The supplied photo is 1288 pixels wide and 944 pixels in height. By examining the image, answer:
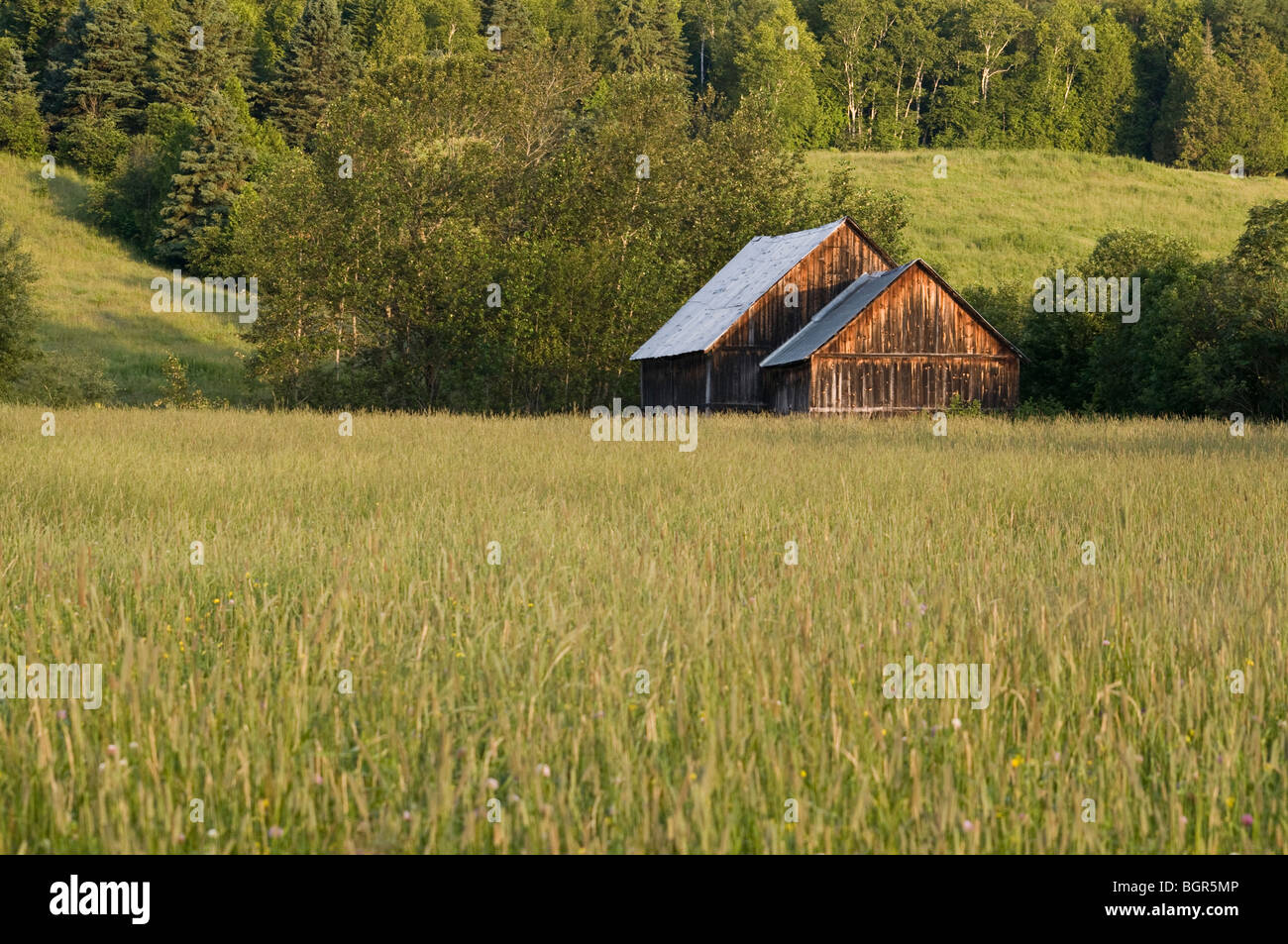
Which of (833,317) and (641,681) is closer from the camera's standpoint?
(641,681)

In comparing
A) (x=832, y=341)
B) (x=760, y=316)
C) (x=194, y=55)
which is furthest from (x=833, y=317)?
(x=194, y=55)

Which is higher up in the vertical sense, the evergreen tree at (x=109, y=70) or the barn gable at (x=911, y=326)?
the evergreen tree at (x=109, y=70)

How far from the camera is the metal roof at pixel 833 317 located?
3497 centimetres

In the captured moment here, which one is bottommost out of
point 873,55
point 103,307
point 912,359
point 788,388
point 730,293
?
point 788,388

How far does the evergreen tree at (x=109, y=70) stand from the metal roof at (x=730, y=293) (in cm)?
4840

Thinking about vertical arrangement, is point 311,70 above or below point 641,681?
above

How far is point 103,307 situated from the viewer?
58.5m

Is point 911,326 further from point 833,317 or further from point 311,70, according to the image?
point 311,70

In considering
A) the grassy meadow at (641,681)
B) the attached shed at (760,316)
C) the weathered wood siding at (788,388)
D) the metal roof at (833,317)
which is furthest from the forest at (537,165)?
the grassy meadow at (641,681)

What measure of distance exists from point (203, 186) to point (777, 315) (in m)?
39.5

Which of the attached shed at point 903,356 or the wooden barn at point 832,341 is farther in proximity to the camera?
the wooden barn at point 832,341

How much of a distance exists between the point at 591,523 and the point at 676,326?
3293 centimetres

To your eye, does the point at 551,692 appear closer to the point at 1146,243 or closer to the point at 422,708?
the point at 422,708

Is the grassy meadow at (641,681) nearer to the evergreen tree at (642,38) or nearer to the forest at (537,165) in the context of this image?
the forest at (537,165)
